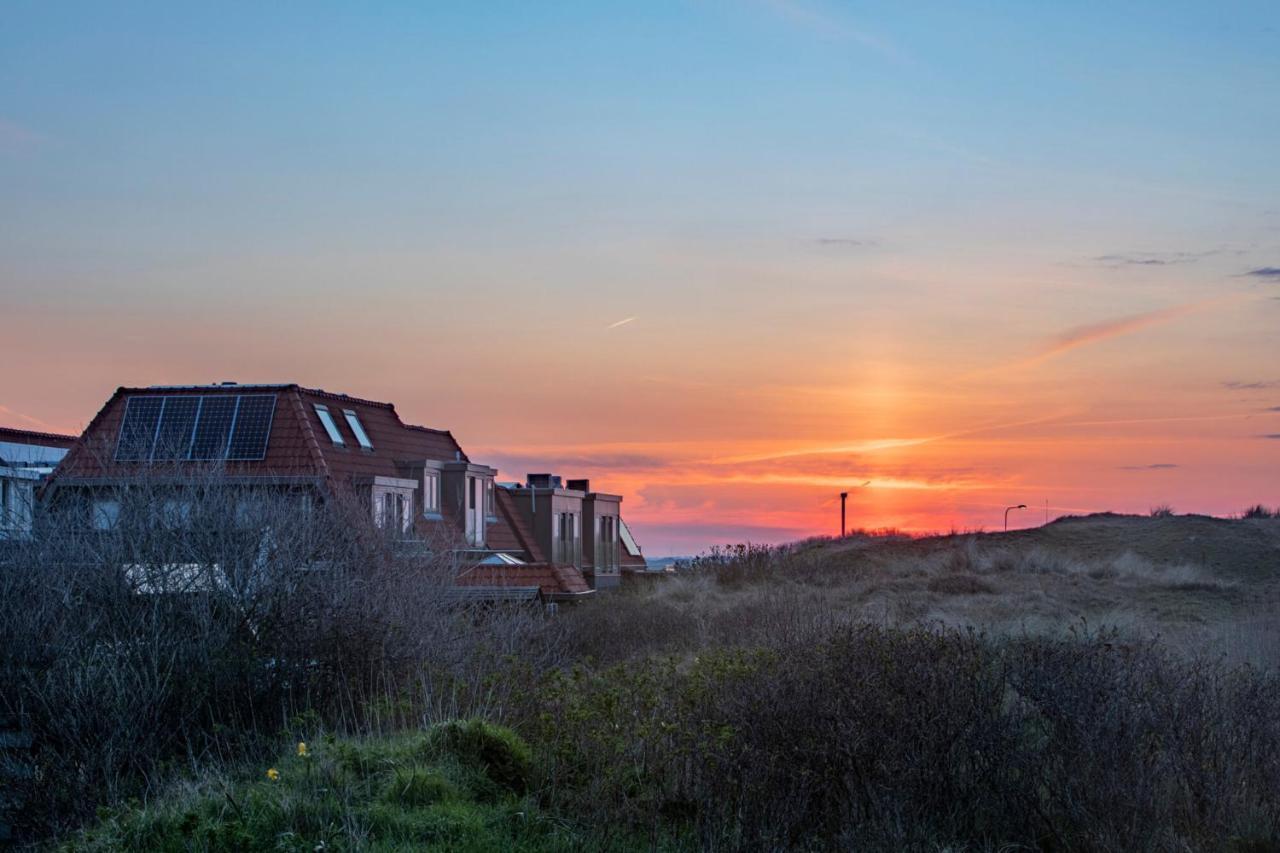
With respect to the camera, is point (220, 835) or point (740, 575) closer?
point (220, 835)

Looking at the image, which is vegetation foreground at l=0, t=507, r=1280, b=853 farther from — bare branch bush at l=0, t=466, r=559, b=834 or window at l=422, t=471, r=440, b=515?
window at l=422, t=471, r=440, b=515

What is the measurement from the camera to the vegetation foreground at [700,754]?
33.6ft

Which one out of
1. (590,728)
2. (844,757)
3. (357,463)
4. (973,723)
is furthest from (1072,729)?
(357,463)

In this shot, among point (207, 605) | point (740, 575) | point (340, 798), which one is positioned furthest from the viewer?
point (740, 575)

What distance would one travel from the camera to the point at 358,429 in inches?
1614

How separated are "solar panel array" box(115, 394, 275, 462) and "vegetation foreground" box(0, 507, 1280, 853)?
21478mm

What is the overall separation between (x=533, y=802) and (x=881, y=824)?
111 inches

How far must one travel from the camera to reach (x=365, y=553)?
68.7 feet

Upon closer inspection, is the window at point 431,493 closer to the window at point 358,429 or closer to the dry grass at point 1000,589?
the window at point 358,429

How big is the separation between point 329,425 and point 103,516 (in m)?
19.5

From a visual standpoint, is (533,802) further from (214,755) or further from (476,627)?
(476,627)

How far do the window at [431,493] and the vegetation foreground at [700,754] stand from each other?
2567 cm

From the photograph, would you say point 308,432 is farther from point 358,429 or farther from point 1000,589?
point 1000,589

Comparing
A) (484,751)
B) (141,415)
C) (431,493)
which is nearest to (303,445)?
(141,415)
